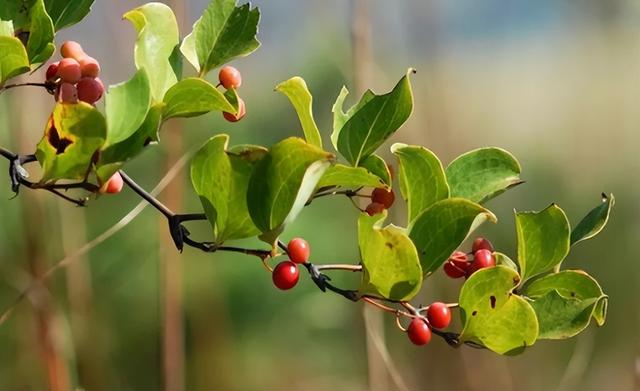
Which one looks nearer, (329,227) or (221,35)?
(221,35)

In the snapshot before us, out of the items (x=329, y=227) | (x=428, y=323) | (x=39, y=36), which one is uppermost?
(x=39, y=36)

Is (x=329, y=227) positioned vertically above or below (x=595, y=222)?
below

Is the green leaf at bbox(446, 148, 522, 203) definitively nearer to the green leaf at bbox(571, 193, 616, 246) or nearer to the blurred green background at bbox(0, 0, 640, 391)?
the green leaf at bbox(571, 193, 616, 246)

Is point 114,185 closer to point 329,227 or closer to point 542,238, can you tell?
point 542,238

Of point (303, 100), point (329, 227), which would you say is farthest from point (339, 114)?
point (329, 227)

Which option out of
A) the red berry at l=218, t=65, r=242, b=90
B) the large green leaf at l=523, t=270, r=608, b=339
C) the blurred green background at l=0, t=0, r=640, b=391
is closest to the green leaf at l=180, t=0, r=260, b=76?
the red berry at l=218, t=65, r=242, b=90

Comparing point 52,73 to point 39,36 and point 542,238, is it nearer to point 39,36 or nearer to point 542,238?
point 39,36

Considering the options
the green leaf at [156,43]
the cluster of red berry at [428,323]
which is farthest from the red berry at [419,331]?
the green leaf at [156,43]

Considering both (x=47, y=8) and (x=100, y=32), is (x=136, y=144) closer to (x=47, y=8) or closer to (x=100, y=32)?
(x=47, y=8)
